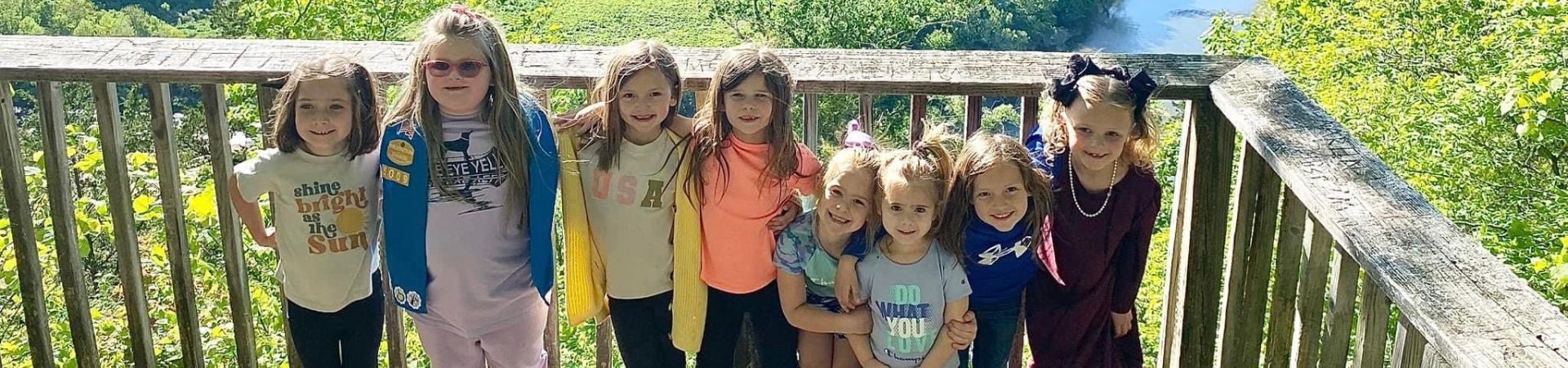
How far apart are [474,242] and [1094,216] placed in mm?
1134

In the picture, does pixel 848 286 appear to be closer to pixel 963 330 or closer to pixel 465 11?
pixel 963 330

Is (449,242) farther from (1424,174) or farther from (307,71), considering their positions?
(1424,174)

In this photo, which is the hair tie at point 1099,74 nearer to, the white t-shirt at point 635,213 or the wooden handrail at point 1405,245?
the wooden handrail at point 1405,245

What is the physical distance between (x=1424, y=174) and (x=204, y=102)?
9979mm

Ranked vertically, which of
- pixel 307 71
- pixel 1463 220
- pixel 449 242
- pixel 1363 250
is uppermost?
pixel 307 71

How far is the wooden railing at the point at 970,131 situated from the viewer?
1.94 meters

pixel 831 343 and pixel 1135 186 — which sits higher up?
pixel 1135 186

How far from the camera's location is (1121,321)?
2.35 metres

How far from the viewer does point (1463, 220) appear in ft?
30.9

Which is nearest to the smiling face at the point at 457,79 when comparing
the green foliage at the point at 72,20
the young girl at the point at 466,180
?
the young girl at the point at 466,180

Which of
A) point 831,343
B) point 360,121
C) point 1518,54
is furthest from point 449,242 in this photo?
point 1518,54

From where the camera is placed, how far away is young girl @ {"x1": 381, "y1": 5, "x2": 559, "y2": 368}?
2.17m

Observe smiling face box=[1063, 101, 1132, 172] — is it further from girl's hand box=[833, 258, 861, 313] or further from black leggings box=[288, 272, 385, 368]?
black leggings box=[288, 272, 385, 368]

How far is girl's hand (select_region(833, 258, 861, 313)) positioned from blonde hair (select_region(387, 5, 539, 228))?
0.56m
